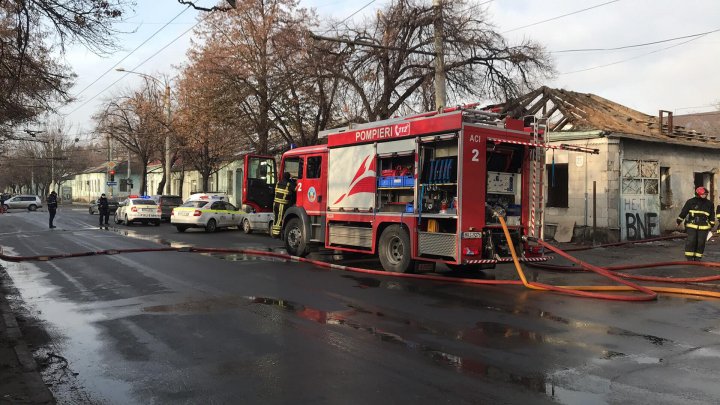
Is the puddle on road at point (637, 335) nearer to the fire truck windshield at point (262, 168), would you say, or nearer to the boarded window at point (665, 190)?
the fire truck windshield at point (262, 168)

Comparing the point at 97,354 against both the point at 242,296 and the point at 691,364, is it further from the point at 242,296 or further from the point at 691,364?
the point at 691,364

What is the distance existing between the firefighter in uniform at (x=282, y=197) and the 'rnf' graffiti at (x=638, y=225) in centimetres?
1101

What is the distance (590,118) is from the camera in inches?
738

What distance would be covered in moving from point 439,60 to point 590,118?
6.13 m

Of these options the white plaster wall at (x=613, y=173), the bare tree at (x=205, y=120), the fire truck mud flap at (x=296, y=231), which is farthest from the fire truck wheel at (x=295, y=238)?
the bare tree at (x=205, y=120)

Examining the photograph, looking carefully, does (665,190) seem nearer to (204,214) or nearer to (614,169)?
(614,169)

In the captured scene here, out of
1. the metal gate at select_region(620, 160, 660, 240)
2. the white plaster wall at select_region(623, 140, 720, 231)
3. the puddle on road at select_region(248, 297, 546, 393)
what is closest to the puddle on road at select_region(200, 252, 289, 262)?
the puddle on road at select_region(248, 297, 546, 393)

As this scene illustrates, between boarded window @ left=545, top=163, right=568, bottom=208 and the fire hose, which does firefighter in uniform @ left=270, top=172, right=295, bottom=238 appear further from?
boarded window @ left=545, top=163, right=568, bottom=208

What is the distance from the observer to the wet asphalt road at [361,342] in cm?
451

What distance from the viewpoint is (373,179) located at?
11.8 metres

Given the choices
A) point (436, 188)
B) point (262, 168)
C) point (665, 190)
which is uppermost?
point (262, 168)

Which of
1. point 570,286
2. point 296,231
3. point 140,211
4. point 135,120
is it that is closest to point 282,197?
point 296,231

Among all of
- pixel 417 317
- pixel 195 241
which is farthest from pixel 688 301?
pixel 195 241

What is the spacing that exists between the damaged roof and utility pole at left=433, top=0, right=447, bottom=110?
3991 mm
